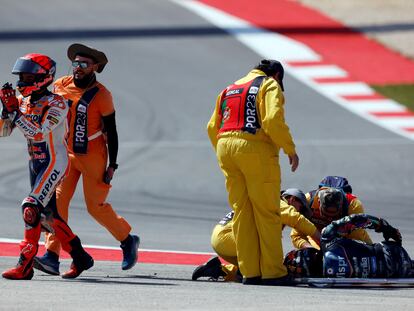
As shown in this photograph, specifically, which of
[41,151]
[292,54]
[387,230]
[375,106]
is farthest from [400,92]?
[41,151]

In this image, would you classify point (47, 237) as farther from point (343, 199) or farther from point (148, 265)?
point (343, 199)

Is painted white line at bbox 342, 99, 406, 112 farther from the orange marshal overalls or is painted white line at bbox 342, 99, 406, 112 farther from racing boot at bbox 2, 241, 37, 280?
racing boot at bbox 2, 241, 37, 280

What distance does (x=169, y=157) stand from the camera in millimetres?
16000

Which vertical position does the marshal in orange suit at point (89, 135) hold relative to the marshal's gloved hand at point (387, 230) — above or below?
above

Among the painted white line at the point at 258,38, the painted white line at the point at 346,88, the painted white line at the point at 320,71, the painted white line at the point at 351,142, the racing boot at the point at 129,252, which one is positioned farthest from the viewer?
the painted white line at the point at 258,38

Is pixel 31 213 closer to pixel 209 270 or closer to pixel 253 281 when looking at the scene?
pixel 209 270

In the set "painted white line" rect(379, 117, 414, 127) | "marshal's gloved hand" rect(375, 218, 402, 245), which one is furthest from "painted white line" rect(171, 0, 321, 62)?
"marshal's gloved hand" rect(375, 218, 402, 245)

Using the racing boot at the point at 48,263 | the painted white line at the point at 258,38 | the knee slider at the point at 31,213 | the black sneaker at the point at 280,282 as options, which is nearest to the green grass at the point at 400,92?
the painted white line at the point at 258,38

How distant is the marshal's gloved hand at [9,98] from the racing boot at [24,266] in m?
1.00

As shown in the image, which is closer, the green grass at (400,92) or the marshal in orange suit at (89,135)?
the marshal in orange suit at (89,135)

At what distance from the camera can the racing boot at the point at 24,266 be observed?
28.8 feet

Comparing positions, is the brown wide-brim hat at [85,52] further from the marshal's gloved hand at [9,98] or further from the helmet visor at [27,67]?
the marshal's gloved hand at [9,98]

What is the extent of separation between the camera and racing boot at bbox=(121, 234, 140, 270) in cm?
971

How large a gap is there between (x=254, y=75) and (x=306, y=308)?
2.32 metres
